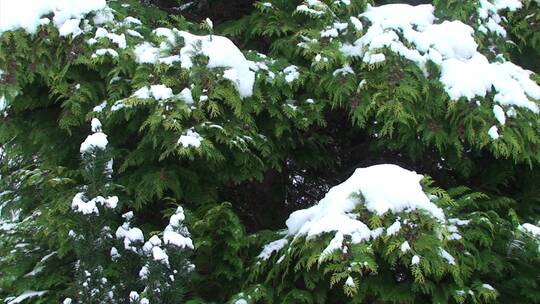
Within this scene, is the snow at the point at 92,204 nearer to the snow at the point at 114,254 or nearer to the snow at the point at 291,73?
the snow at the point at 114,254

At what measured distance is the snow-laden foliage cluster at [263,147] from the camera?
291 cm

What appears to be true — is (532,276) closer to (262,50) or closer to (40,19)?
(262,50)

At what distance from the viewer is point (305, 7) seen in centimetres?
372

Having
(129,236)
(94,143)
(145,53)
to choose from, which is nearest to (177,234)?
(129,236)

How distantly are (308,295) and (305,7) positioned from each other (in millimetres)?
1779

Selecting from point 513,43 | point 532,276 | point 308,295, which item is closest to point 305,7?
point 513,43

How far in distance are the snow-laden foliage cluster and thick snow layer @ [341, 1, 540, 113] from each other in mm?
13

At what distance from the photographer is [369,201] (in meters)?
3.01

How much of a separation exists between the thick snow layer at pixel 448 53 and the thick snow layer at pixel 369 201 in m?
0.69

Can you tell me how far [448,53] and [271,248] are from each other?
1630mm

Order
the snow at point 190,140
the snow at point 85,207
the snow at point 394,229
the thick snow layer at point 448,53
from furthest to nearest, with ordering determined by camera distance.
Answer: the thick snow layer at point 448,53
the snow at point 190,140
the snow at point 394,229
the snow at point 85,207

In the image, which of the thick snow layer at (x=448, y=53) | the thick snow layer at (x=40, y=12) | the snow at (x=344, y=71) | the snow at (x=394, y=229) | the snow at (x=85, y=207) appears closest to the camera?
the snow at (x=85, y=207)

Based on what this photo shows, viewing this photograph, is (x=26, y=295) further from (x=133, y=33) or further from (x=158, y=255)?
(x=133, y=33)

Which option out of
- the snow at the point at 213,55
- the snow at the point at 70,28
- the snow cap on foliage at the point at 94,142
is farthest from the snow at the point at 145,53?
the snow cap on foliage at the point at 94,142
